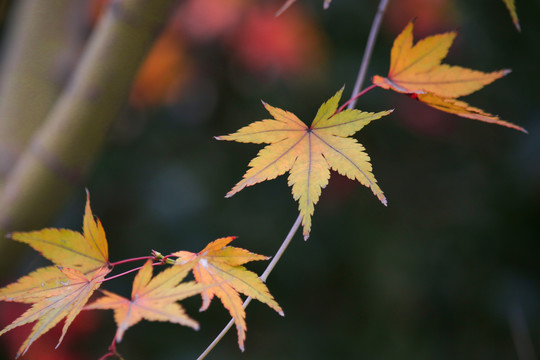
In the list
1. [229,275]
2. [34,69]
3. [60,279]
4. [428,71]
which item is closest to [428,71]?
[428,71]

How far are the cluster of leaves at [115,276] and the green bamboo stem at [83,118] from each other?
0.27 metres

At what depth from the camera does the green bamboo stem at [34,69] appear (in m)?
0.78

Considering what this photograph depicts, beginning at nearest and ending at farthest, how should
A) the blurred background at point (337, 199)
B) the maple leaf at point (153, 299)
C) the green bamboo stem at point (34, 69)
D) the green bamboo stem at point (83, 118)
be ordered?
the maple leaf at point (153, 299), the green bamboo stem at point (83, 118), the green bamboo stem at point (34, 69), the blurred background at point (337, 199)

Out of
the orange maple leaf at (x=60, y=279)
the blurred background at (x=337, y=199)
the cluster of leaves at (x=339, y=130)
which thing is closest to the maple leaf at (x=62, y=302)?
the orange maple leaf at (x=60, y=279)

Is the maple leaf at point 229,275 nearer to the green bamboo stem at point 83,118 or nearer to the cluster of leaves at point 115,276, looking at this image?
the cluster of leaves at point 115,276

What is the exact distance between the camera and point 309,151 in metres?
0.45

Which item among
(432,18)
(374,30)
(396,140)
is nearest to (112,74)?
(374,30)

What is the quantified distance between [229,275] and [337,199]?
146 centimetres

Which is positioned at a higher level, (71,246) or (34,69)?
(34,69)

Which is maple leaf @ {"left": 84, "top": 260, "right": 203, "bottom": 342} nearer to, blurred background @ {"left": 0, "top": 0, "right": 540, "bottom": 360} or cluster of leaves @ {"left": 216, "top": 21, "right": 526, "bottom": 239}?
cluster of leaves @ {"left": 216, "top": 21, "right": 526, "bottom": 239}

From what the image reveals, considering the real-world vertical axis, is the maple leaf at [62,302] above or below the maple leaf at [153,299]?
below

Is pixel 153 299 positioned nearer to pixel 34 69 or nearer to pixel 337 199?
pixel 34 69

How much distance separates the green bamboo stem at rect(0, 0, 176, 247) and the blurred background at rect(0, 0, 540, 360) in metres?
0.95

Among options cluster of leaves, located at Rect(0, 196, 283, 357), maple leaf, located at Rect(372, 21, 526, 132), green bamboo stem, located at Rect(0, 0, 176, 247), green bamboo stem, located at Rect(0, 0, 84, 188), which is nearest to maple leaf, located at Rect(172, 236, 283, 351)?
cluster of leaves, located at Rect(0, 196, 283, 357)
